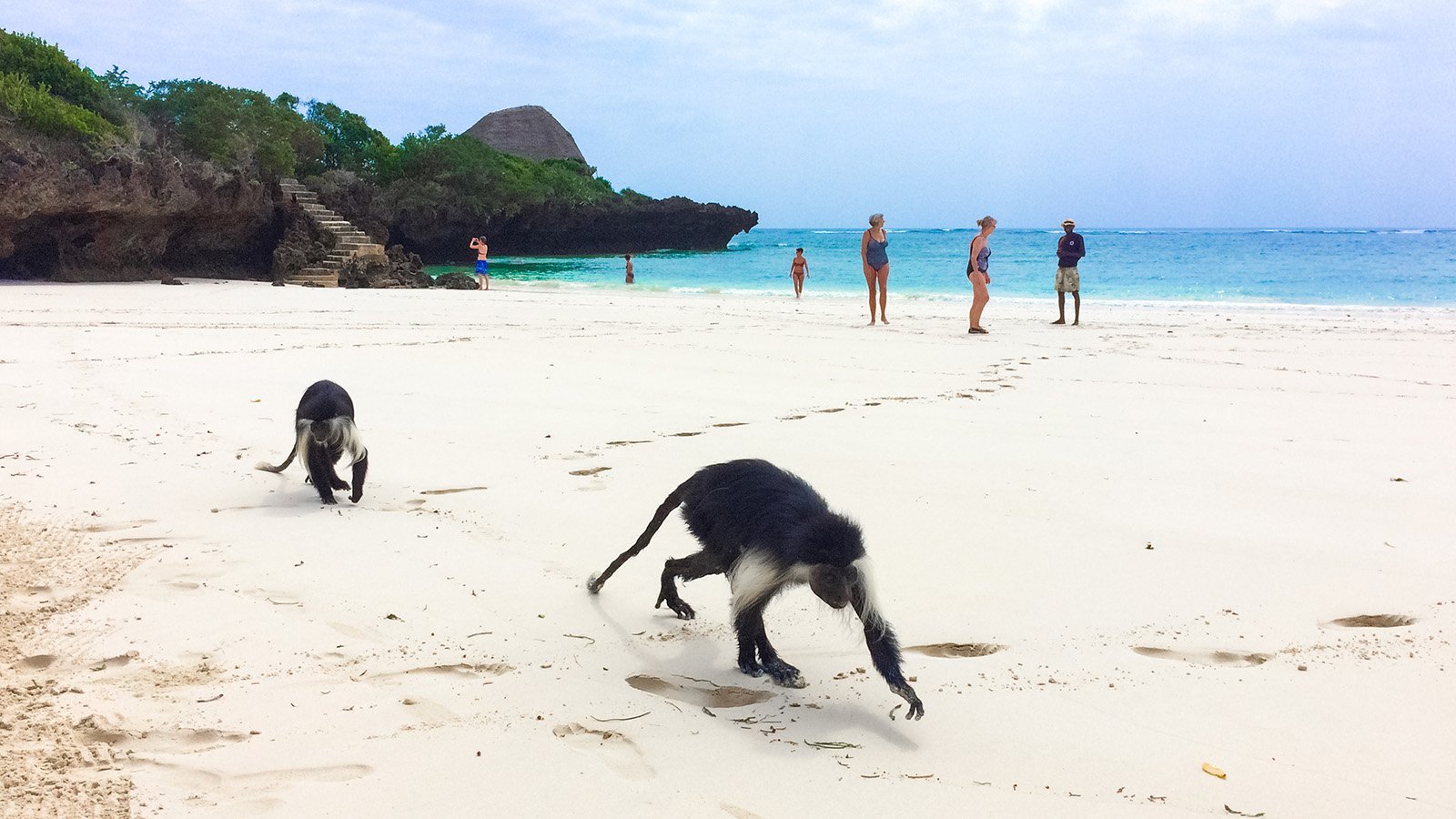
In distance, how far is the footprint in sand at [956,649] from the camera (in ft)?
11.1

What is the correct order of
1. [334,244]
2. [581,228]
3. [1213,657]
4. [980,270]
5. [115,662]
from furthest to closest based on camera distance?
[581,228], [334,244], [980,270], [1213,657], [115,662]

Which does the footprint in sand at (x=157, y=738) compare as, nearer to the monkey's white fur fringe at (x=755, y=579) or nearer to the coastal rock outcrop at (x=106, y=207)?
the monkey's white fur fringe at (x=755, y=579)

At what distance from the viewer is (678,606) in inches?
146

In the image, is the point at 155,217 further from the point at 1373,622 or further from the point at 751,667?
the point at 1373,622

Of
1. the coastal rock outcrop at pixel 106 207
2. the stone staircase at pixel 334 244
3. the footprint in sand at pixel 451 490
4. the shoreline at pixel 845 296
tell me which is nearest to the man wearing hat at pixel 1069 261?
the shoreline at pixel 845 296

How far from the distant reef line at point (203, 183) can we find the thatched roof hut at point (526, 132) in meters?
56.9

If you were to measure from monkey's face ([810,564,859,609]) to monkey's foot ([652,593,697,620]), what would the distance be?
875 millimetres

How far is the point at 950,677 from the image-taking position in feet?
10.5

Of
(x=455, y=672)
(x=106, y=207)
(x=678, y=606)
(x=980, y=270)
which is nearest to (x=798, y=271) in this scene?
(x=980, y=270)

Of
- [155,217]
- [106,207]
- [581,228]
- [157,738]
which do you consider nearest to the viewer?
[157,738]

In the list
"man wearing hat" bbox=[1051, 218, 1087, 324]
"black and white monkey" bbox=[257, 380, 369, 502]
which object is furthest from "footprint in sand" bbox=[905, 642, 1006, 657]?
"man wearing hat" bbox=[1051, 218, 1087, 324]

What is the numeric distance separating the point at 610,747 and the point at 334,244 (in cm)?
2956

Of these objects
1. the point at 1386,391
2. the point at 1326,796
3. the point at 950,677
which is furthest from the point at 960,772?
the point at 1386,391

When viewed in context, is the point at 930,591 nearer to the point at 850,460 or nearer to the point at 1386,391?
the point at 850,460
